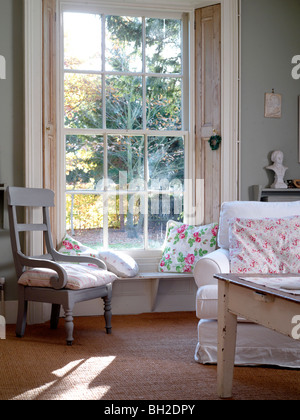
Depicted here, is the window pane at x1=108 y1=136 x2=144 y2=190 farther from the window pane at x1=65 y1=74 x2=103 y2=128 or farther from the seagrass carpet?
the seagrass carpet

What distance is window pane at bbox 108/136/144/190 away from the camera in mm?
4582

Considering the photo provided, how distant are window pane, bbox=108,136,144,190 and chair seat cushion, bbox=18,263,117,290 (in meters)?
1.09

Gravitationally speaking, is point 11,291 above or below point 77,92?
below

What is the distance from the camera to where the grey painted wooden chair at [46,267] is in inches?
137

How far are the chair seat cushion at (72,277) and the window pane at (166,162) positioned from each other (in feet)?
4.04

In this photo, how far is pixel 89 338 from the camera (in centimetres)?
368

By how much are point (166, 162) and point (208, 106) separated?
606 millimetres

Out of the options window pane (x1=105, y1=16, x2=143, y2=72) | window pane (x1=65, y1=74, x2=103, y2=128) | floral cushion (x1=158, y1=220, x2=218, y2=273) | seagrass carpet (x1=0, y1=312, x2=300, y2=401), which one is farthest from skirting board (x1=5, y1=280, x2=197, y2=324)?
window pane (x1=105, y1=16, x2=143, y2=72)

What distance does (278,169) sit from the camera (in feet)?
15.3

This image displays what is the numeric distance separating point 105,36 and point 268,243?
93.1 inches

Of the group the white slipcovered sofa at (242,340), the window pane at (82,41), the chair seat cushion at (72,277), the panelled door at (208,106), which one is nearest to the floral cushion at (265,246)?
the white slipcovered sofa at (242,340)

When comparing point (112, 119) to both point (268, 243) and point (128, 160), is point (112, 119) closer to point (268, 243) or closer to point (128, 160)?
point (128, 160)
